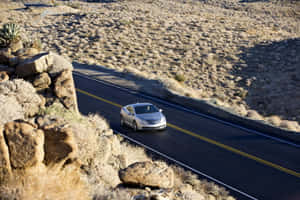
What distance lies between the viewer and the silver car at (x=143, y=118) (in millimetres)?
20719

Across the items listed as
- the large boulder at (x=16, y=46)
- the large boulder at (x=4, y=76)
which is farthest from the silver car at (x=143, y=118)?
the large boulder at (x=4, y=76)

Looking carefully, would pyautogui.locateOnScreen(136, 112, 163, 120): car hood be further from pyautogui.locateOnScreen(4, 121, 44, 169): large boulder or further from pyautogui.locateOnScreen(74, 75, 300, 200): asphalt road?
pyautogui.locateOnScreen(4, 121, 44, 169): large boulder

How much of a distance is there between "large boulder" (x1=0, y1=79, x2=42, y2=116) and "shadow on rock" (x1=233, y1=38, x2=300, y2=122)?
72.5 feet

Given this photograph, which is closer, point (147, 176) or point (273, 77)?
point (147, 176)

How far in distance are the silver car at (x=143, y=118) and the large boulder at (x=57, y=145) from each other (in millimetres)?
12714

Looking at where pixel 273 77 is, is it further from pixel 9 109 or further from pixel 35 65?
pixel 9 109

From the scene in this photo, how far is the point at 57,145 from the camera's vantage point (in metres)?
7.91

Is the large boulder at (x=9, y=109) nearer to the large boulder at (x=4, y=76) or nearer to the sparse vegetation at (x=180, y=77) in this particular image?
the large boulder at (x=4, y=76)

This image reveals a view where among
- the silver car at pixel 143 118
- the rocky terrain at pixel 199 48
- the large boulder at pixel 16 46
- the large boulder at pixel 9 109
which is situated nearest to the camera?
the large boulder at pixel 9 109

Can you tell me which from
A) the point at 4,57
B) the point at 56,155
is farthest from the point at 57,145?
the point at 4,57

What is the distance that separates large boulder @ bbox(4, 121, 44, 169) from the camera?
23.6ft

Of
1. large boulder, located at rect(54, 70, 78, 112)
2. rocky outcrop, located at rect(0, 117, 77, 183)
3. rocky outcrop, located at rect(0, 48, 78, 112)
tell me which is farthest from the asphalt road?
rocky outcrop, located at rect(0, 117, 77, 183)

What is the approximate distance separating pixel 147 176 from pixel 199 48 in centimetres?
3895

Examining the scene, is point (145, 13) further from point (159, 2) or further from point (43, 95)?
point (43, 95)
